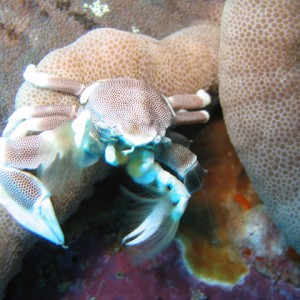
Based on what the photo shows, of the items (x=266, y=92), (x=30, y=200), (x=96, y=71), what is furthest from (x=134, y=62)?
(x=30, y=200)

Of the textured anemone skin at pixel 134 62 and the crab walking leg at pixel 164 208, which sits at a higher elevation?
the textured anemone skin at pixel 134 62

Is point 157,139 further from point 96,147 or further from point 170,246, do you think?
point 170,246

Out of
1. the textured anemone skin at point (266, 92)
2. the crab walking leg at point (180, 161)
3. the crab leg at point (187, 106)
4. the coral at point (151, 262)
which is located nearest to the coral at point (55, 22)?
the textured anemone skin at point (266, 92)

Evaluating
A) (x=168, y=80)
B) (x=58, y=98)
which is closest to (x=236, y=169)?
(x=168, y=80)

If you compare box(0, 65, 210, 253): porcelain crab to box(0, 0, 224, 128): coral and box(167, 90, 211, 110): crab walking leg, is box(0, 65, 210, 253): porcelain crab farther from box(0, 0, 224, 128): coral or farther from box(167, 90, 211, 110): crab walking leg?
box(0, 0, 224, 128): coral

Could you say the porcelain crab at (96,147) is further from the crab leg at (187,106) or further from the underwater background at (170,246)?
the underwater background at (170,246)
